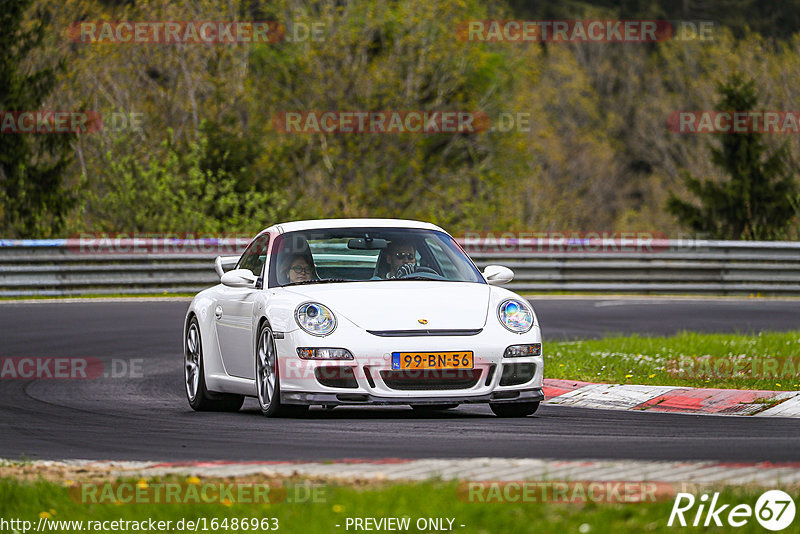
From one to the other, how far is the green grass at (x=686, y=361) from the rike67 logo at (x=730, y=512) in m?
6.60

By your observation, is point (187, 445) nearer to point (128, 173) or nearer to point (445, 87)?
point (128, 173)

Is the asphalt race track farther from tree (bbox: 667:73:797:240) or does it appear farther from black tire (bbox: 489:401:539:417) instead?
tree (bbox: 667:73:797:240)

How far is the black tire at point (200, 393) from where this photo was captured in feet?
39.4

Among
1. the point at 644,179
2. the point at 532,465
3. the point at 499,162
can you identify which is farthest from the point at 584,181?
the point at 532,465

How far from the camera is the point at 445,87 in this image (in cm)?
4300

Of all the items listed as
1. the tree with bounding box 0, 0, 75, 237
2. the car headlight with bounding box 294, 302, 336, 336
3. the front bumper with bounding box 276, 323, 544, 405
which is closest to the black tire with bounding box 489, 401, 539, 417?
the front bumper with bounding box 276, 323, 544, 405

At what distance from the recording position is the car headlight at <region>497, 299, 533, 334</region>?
10570 mm

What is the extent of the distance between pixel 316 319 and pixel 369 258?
149 cm

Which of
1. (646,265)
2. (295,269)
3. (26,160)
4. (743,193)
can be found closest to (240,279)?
(295,269)

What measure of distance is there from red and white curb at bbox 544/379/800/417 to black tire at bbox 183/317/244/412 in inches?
111

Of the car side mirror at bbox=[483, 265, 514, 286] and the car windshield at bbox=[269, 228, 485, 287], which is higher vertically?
the car windshield at bbox=[269, 228, 485, 287]

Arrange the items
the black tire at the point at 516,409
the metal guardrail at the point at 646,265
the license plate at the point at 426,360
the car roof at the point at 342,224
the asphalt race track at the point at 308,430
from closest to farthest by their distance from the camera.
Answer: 1. the asphalt race track at the point at 308,430
2. the license plate at the point at 426,360
3. the black tire at the point at 516,409
4. the car roof at the point at 342,224
5. the metal guardrail at the point at 646,265

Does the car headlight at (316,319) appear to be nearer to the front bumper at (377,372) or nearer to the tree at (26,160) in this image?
the front bumper at (377,372)

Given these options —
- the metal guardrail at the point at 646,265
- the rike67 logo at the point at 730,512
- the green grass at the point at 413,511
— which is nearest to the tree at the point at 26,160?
the metal guardrail at the point at 646,265
